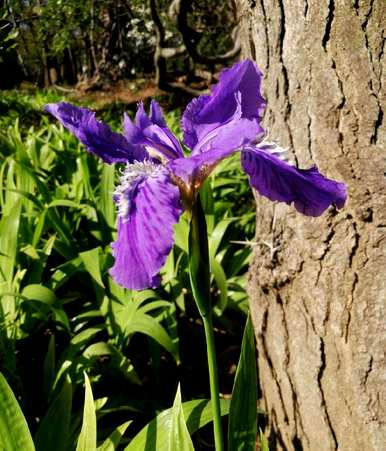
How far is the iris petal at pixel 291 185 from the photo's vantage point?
839mm

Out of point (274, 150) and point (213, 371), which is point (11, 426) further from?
point (274, 150)

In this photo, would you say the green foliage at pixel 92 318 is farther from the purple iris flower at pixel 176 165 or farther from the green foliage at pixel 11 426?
the purple iris flower at pixel 176 165

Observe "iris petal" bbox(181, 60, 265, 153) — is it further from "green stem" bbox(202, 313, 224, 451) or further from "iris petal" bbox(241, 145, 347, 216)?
"green stem" bbox(202, 313, 224, 451)

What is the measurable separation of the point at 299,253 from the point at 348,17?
67 cm

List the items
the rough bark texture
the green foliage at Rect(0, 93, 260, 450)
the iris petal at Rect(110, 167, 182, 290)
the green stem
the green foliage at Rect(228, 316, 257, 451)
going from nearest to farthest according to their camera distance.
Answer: the iris petal at Rect(110, 167, 182, 290)
the green stem
the green foliage at Rect(228, 316, 257, 451)
the rough bark texture
the green foliage at Rect(0, 93, 260, 450)

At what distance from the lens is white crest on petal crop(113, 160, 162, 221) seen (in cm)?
79

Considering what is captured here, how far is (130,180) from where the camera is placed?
2.73 feet

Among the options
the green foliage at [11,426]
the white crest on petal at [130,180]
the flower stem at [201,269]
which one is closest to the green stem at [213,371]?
the flower stem at [201,269]

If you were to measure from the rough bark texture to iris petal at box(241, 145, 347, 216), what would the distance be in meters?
0.47

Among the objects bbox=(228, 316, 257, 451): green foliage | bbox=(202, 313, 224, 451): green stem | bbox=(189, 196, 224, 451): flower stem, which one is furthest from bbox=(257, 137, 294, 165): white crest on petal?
bbox=(228, 316, 257, 451): green foliage

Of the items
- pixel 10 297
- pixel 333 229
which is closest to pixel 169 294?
pixel 10 297

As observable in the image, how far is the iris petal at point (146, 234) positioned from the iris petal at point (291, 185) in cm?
15

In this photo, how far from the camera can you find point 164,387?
76.2 inches

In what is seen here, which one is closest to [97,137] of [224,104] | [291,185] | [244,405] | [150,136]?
[150,136]
